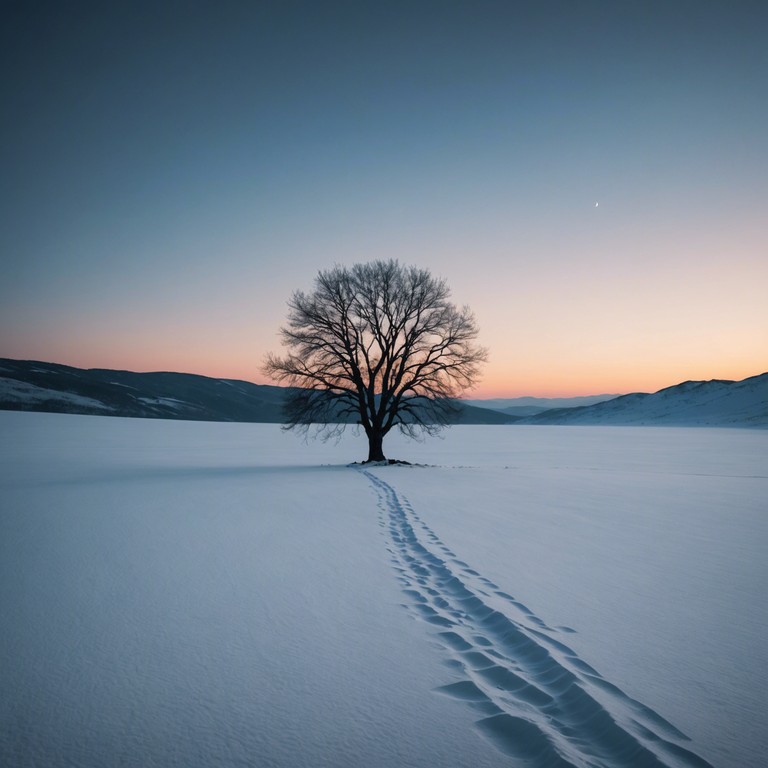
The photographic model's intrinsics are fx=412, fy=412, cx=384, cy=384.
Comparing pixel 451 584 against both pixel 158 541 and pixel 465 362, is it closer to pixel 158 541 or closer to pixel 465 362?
pixel 158 541

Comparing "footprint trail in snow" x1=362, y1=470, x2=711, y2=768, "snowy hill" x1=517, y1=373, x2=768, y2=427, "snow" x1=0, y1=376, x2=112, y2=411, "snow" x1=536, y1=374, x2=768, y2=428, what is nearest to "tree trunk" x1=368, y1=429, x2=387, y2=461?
"footprint trail in snow" x1=362, y1=470, x2=711, y2=768

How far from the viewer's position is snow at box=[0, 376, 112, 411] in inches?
4904

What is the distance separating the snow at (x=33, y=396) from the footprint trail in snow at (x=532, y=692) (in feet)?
522

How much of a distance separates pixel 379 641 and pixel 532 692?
1.41 m

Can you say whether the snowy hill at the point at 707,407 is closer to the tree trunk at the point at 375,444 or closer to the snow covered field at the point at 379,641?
the tree trunk at the point at 375,444

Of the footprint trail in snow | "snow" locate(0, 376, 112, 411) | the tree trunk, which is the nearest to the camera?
the footprint trail in snow

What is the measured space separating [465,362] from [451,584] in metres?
17.8

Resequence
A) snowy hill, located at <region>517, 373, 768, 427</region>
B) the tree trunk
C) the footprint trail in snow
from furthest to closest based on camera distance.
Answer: snowy hill, located at <region>517, 373, 768, 427</region>, the tree trunk, the footprint trail in snow

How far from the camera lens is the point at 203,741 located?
8.41ft

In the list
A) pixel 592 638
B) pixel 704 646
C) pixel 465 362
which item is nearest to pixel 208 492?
pixel 592 638

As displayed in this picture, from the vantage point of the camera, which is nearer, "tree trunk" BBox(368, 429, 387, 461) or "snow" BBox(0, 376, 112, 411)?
"tree trunk" BBox(368, 429, 387, 461)

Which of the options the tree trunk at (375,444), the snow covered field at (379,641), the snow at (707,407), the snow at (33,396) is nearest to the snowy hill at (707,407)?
the snow at (707,407)

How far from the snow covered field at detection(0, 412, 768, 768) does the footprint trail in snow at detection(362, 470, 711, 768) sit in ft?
0.05

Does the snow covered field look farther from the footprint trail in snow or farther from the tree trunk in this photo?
the tree trunk
